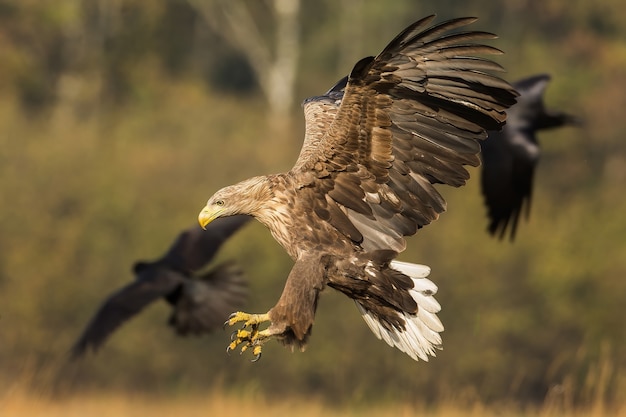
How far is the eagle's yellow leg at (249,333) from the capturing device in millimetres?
7227

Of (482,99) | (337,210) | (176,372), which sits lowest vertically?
(176,372)

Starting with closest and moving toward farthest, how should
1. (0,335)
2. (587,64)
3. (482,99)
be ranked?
1. (482,99)
2. (0,335)
3. (587,64)

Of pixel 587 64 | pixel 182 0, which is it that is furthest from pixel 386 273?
pixel 182 0

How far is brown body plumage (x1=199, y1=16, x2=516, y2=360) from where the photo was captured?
7.17 m

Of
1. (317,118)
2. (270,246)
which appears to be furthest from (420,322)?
(270,246)

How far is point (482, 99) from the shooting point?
7.24 m

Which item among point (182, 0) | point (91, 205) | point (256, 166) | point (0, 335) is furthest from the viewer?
point (182, 0)

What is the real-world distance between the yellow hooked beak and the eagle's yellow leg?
1.96ft

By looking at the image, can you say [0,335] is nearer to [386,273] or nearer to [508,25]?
[386,273]

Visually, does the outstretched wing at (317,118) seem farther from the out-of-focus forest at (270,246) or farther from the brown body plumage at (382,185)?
the out-of-focus forest at (270,246)

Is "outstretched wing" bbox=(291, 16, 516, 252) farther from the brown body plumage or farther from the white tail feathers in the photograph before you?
the white tail feathers

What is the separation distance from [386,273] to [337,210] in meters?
0.41

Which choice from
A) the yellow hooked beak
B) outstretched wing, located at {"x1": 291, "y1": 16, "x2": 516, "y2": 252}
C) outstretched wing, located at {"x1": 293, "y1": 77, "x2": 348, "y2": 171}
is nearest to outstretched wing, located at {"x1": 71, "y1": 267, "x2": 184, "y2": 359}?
outstretched wing, located at {"x1": 293, "y1": 77, "x2": 348, "y2": 171}

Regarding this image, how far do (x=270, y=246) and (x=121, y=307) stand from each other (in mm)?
13218
